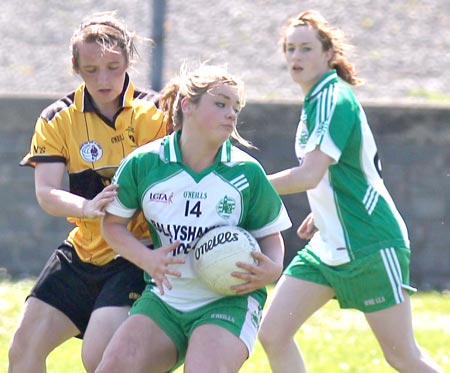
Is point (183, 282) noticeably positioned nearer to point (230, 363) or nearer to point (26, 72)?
point (230, 363)

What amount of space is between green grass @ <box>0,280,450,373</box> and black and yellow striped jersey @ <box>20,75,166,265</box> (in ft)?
6.26

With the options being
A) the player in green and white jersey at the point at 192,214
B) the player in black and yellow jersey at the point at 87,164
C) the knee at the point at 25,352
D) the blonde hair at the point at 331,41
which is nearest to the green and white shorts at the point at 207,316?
the player in green and white jersey at the point at 192,214

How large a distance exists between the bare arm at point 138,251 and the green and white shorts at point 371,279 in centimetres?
136

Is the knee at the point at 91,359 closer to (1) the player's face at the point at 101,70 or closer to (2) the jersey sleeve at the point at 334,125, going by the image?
(1) the player's face at the point at 101,70

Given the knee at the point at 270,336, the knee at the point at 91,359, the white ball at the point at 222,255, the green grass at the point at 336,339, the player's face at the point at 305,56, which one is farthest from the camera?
the green grass at the point at 336,339

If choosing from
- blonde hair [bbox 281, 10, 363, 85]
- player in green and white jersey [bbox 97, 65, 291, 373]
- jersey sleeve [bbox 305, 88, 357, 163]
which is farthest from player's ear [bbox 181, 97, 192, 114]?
blonde hair [bbox 281, 10, 363, 85]

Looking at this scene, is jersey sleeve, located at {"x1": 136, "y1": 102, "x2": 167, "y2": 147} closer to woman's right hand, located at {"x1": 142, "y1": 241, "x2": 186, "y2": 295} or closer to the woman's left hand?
woman's right hand, located at {"x1": 142, "y1": 241, "x2": 186, "y2": 295}

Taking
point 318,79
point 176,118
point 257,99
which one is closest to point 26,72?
point 257,99

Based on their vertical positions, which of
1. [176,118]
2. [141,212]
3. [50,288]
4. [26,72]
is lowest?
[26,72]

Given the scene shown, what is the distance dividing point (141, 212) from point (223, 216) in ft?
1.40

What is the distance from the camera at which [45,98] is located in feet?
34.0

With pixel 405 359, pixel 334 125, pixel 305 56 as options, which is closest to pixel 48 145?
pixel 334 125

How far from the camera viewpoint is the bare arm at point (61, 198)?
475cm

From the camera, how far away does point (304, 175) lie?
546cm
